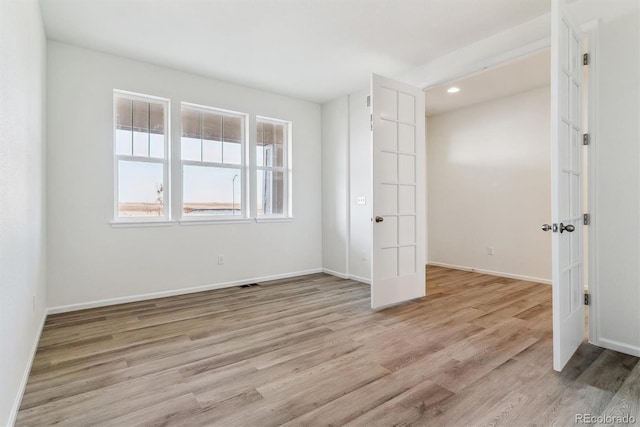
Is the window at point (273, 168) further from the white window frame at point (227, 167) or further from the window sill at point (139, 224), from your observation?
the window sill at point (139, 224)

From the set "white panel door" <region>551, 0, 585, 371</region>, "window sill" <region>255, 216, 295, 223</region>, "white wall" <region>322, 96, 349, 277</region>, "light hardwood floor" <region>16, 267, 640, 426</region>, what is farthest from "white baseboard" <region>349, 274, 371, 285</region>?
"white panel door" <region>551, 0, 585, 371</region>

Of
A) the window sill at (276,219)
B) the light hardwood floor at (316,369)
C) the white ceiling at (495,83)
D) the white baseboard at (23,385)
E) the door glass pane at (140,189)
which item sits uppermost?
the white ceiling at (495,83)

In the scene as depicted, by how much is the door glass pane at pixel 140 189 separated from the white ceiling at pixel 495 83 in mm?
3499

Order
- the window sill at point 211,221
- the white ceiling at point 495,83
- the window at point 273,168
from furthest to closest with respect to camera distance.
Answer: the window at point 273,168
the window sill at point 211,221
the white ceiling at point 495,83

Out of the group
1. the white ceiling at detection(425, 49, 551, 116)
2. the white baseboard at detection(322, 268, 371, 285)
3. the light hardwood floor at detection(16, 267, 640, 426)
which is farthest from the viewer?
the white baseboard at detection(322, 268, 371, 285)

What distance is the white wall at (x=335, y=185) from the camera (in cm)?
489

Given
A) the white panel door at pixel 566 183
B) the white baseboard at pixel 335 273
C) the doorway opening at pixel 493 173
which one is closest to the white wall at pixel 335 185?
the white baseboard at pixel 335 273

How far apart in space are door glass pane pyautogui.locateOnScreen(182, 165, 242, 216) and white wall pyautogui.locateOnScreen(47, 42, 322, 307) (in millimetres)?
195

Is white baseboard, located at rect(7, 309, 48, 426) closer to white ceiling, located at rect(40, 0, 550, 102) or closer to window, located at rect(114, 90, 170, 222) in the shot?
window, located at rect(114, 90, 170, 222)

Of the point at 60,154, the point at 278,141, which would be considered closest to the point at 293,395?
the point at 60,154

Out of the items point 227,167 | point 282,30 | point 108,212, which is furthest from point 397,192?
→ point 108,212

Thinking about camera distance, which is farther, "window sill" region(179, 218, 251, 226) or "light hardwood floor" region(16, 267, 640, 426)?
"window sill" region(179, 218, 251, 226)

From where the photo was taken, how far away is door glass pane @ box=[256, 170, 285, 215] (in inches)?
190

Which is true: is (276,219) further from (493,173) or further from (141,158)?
(493,173)
